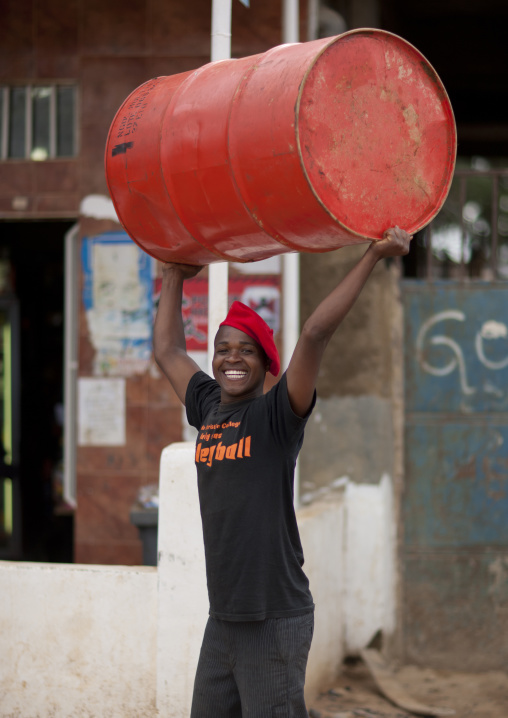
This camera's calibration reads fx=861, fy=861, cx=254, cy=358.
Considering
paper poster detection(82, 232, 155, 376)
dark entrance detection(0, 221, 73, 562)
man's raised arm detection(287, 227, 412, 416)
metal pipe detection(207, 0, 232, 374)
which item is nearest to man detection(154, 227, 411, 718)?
man's raised arm detection(287, 227, 412, 416)

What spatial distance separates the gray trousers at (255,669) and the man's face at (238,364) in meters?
0.65

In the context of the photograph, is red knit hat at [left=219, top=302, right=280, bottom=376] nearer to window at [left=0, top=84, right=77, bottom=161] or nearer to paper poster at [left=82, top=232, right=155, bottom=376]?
paper poster at [left=82, top=232, right=155, bottom=376]

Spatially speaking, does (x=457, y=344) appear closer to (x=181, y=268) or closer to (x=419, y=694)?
(x=419, y=694)

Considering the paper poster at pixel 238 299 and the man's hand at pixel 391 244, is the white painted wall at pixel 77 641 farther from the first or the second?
the man's hand at pixel 391 244

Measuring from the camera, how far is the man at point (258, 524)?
2275 millimetres

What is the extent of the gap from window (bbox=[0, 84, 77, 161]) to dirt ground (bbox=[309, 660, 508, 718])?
3468 mm

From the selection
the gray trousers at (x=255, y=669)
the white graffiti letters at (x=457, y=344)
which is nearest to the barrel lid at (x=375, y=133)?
the gray trousers at (x=255, y=669)

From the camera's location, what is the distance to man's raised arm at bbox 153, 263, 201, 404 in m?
2.86

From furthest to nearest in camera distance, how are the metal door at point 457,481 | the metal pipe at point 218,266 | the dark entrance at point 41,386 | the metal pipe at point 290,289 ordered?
the dark entrance at point 41,386 < the metal door at point 457,481 < the metal pipe at point 290,289 < the metal pipe at point 218,266

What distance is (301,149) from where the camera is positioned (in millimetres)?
2133

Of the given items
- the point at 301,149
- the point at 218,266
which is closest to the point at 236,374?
the point at 301,149

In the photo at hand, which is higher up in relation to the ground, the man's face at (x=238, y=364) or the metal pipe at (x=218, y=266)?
the metal pipe at (x=218, y=266)

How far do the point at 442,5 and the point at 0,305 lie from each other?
3.78 m

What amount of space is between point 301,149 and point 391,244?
34 cm
